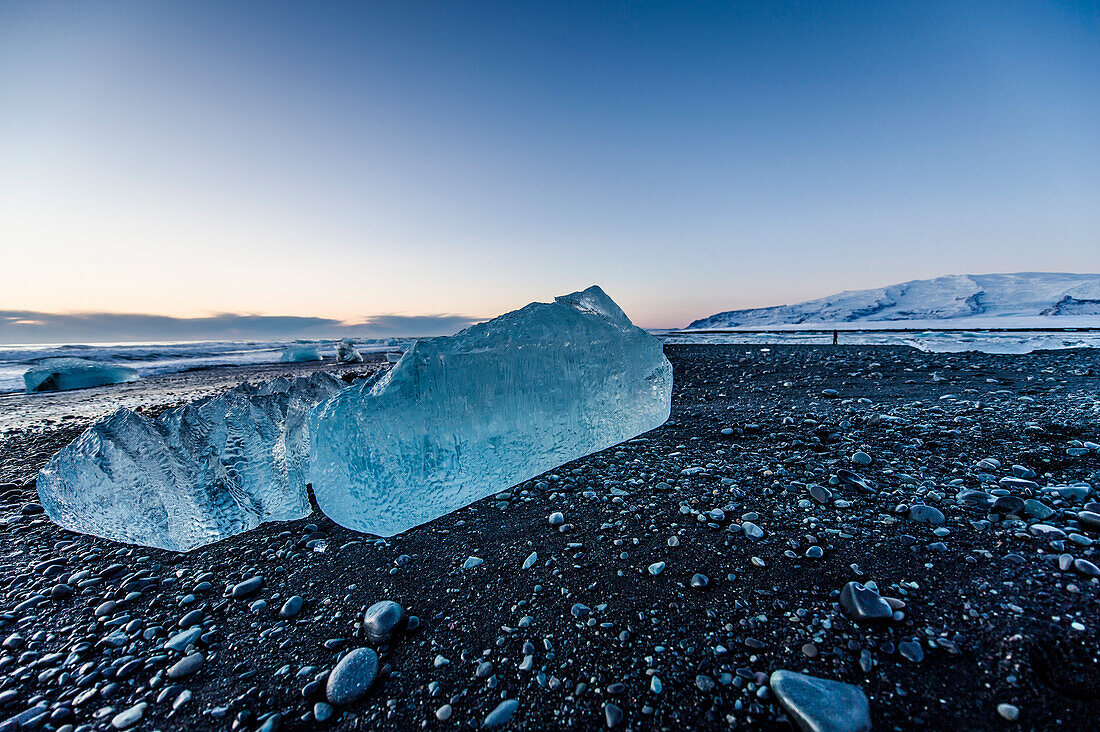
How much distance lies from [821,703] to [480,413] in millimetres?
1872

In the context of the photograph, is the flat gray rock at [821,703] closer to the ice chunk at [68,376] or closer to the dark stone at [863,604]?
the dark stone at [863,604]

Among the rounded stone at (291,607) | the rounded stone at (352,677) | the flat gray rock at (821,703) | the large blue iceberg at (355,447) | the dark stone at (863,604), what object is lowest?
the rounded stone at (291,607)

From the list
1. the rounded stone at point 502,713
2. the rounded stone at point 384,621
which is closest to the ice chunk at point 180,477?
the rounded stone at point 384,621

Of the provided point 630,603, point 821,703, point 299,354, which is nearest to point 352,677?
point 630,603

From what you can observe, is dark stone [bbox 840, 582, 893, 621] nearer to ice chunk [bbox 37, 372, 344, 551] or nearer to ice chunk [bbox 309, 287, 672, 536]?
ice chunk [bbox 309, 287, 672, 536]

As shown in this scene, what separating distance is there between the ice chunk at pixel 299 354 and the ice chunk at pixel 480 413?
17172 millimetres

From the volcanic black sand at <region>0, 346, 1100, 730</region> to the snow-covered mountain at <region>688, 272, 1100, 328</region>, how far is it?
45.4 m

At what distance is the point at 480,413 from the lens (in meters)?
2.44

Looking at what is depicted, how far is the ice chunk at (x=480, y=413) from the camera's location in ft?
6.85

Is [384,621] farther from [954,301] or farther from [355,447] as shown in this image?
[954,301]

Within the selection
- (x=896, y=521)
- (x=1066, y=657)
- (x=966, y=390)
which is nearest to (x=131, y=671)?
(x=1066, y=657)

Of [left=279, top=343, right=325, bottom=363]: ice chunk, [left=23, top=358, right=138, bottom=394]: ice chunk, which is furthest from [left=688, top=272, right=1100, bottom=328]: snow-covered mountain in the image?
[left=23, top=358, right=138, bottom=394]: ice chunk

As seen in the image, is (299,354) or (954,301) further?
(954,301)

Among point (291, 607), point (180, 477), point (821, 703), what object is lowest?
point (291, 607)
